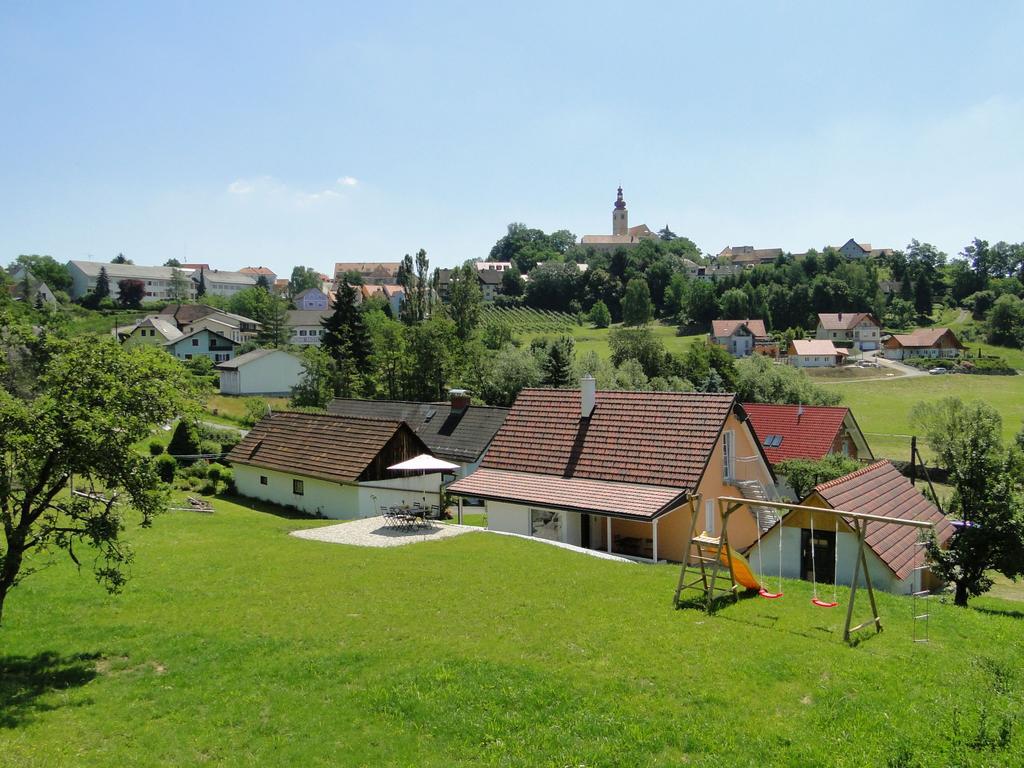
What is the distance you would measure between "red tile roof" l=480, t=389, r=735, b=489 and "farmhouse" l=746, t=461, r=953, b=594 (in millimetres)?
3057

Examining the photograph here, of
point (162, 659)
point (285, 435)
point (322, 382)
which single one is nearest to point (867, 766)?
point (162, 659)

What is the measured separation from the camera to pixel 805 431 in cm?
3950

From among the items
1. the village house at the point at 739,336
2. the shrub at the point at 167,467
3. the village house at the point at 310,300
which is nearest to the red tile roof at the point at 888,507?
the shrub at the point at 167,467

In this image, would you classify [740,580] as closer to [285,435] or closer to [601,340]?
[285,435]

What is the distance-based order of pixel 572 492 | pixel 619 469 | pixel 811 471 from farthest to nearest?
pixel 811 471, pixel 619 469, pixel 572 492

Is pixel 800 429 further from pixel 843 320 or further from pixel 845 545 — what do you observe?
pixel 843 320

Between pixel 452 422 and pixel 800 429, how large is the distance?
19088 mm

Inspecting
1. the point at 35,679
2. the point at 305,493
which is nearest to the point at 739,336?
the point at 305,493

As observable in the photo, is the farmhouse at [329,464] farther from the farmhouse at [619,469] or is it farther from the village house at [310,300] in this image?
the village house at [310,300]

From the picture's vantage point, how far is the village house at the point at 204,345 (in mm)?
85375

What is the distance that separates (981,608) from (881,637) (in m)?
7.96

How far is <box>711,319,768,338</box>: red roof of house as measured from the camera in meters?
118

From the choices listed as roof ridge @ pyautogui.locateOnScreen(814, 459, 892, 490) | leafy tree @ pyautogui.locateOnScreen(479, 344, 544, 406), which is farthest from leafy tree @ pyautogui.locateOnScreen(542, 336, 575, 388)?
roof ridge @ pyautogui.locateOnScreen(814, 459, 892, 490)

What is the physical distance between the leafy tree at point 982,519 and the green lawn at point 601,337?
74069 millimetres
